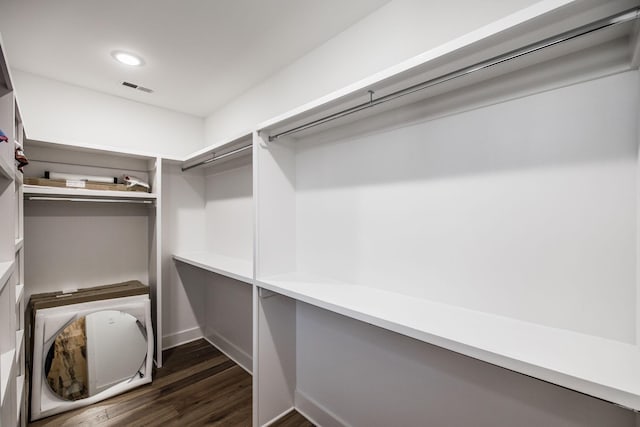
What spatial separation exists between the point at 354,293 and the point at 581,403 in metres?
0.88

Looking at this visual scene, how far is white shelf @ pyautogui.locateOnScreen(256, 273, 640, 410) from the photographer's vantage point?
26.5 inches

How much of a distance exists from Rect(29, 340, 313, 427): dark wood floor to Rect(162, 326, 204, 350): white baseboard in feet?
1.12

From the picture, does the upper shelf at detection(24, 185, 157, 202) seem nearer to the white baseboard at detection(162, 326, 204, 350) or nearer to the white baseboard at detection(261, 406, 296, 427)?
the white baseboard at detection(162, 326, 204, 350)

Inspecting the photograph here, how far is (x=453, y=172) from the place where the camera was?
4.03 ft

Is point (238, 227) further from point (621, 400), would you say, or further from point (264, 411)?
point (621, 400)

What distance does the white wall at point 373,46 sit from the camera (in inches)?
48.4

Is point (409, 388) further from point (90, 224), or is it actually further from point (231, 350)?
point (90, 224)

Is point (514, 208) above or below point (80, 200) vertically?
below

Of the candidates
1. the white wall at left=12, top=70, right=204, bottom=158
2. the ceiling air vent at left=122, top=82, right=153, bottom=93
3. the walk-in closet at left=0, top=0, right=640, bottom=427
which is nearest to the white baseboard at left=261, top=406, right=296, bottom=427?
the walk-in closet at left=0, top=0, right=640, bottom=427

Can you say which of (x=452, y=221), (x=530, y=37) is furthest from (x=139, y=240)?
(x=530, y=37)

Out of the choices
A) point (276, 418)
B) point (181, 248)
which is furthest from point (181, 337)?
point (276, 418)

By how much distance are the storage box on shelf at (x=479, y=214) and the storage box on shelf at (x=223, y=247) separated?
27.6 inches

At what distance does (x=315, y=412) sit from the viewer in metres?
1.84

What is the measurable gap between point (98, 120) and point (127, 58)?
→ 33.2 inches
